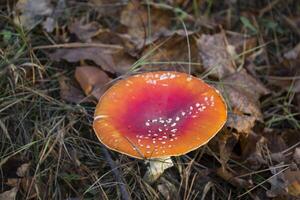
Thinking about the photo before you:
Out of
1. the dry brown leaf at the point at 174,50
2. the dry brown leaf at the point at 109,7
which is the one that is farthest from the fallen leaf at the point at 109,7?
the dry brown leaf at the point at 174,50

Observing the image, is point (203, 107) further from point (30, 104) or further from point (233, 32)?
point (233, 32)

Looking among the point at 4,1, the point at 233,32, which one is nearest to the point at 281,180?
the point at 233,32

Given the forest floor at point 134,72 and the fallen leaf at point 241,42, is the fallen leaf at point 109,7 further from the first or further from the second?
the fallen leaf at point 241,42

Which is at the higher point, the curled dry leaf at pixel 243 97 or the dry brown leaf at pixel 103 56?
the dry brown leaf at pixel 103 56

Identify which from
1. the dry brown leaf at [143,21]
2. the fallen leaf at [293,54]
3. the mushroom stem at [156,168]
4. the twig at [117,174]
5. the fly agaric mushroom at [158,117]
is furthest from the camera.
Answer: the dry brown leaf at [143,21]

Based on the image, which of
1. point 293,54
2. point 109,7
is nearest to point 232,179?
point 293,54

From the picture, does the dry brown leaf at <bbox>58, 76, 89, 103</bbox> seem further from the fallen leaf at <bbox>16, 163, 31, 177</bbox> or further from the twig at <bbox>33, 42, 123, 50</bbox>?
the fallen leaf at <bbox>16, 163, 31, 177</bbox>

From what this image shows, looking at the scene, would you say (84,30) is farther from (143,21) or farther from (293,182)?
(293,182)
